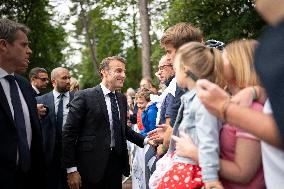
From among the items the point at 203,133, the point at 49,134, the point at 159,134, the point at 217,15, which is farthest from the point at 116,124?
the point at 217,15

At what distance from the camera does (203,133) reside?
2332mm

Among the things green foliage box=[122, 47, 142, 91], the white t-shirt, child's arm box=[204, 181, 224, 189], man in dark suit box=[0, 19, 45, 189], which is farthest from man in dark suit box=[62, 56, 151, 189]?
green foliage box=[122, 47, 142, 91]

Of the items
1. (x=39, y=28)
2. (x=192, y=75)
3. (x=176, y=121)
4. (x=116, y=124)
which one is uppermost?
(x=39, y=28)

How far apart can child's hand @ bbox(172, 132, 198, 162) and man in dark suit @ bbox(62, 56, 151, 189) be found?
2.59m

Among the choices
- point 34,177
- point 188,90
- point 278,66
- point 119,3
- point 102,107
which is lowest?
point 34,177

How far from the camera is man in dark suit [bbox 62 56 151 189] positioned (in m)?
5.04

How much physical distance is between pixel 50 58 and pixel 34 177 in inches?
1089

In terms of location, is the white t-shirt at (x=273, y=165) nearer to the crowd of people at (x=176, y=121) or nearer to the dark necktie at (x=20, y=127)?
the crowd of people at (x=176, y=121)

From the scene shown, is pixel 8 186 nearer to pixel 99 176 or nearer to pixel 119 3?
pixel 99 176

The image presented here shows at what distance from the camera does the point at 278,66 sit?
1.54 metres

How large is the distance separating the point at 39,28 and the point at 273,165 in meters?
28.7

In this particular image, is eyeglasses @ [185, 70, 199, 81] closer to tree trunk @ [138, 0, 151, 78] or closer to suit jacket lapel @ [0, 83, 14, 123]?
suit jacket lapel @ [0, 83, 14, 123]

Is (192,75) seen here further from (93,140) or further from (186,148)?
(93,140)

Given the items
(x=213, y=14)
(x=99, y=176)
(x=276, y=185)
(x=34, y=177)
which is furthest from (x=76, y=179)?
(x=213, y=14)
